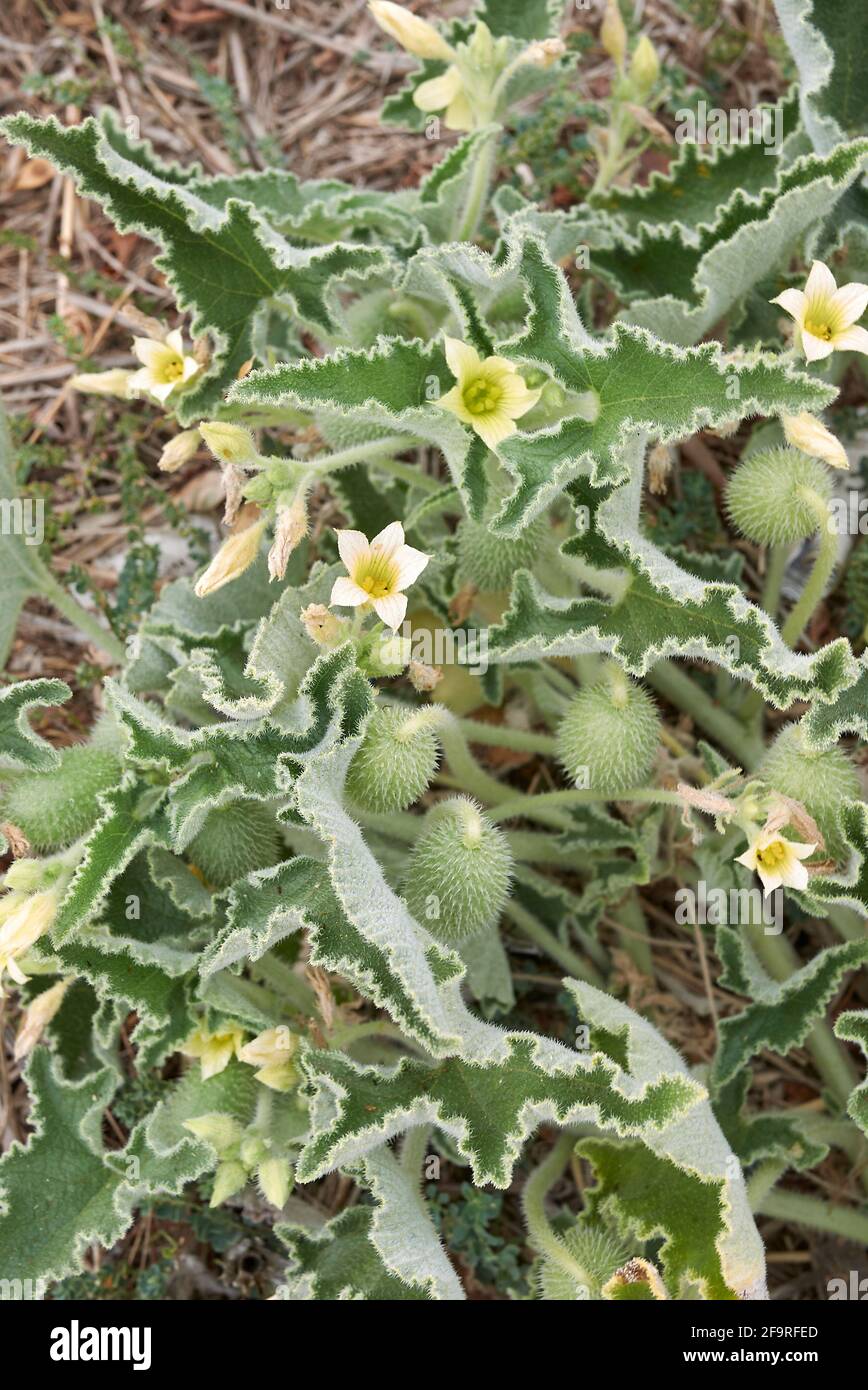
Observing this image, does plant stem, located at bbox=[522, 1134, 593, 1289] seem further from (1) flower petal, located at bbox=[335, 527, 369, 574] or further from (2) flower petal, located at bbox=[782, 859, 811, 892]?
(1) flower petal, located at bbox=[335, 527, 369, 574]

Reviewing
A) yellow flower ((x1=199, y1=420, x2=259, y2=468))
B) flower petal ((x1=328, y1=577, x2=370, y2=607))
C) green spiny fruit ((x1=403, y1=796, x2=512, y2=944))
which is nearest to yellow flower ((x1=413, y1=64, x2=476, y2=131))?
yellow flower ((x1=199, y1=420, x2=259, y2=468))

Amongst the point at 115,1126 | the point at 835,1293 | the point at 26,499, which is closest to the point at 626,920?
the point at 835,1293

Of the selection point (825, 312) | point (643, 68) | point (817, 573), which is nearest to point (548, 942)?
point (817, 573)

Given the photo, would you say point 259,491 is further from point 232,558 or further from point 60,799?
point 60,799

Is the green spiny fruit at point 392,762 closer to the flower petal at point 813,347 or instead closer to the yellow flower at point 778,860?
the yellow flower at point 778,860

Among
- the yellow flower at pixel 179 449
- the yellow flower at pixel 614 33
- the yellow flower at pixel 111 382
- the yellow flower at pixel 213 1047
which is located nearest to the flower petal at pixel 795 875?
the yellow flower at pixel 213 1047

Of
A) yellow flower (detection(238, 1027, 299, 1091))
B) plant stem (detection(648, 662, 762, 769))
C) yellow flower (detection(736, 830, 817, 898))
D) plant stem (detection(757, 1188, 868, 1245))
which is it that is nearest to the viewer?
yellow flower (detection(736, 830, 817, 898))
